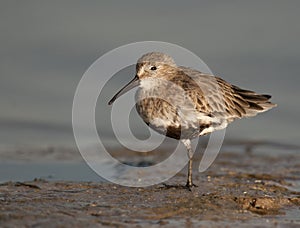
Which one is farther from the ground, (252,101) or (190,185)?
(252,101)

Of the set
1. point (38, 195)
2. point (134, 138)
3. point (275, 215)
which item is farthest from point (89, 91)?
point (275, 215)

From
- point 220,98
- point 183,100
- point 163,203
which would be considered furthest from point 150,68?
point 163,203

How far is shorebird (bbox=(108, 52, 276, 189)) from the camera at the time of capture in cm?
800

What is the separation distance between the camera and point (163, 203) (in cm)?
696

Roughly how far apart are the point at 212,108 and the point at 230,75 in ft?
13.6

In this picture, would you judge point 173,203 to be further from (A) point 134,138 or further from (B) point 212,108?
(A) point 134,138

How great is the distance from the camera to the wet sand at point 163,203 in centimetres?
620

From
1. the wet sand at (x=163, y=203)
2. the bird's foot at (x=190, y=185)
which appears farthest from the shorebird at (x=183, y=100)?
the wet sand at (x=163, y=203)

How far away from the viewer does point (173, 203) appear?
274 inches

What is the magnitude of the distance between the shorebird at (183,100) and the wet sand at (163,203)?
652mm

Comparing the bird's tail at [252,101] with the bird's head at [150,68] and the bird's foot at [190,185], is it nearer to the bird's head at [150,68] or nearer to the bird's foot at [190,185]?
the bird's head at [150,68]

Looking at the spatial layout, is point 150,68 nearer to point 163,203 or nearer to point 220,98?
point 220,98

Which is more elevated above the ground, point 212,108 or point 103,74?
point 103,74

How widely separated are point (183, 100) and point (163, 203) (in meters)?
1.56
